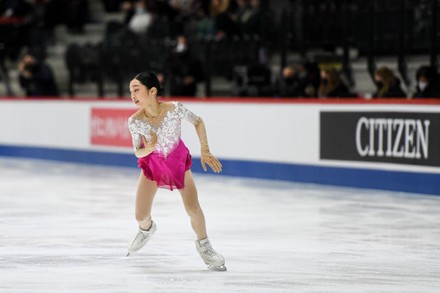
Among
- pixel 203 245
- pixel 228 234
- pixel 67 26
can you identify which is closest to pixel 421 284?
pixel 203 245

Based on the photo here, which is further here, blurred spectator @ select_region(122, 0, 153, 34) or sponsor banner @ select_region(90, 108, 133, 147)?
blurred spectator @ select_region(122, 0, 153, 34)

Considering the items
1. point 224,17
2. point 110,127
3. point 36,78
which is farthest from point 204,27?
point 36,78

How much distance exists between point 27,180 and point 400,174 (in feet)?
16.2

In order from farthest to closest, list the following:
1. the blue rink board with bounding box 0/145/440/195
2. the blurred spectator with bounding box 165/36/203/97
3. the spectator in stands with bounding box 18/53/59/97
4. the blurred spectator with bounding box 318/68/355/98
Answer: the spectator in stands with bounding box 18/53/59/97
the blurred spectator with bounding box 165/36/203/97
the blurred spectator with bounding box 318/68/355/98
the blue rink board with bounding box 0/145/440/195

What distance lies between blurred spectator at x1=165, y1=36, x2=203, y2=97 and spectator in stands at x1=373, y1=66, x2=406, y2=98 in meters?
3.60

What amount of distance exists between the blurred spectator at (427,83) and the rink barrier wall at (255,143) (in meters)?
0.27

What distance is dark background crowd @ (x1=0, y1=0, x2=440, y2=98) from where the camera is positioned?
13.6 m

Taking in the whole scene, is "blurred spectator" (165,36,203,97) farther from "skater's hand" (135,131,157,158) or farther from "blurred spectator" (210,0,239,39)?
"skater's hand" (135,131,157,158)

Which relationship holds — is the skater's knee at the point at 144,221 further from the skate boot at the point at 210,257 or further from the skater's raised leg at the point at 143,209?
the skate boot at the point at 210,257

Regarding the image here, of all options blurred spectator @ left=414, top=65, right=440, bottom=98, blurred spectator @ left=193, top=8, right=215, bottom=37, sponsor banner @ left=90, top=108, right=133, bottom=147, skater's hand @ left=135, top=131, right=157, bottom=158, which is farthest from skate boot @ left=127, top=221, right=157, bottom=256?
blurred spectator @ left=193, top=8, right=215, bottom=37

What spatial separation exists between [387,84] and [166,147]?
6.74 m

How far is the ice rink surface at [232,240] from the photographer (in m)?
6.75

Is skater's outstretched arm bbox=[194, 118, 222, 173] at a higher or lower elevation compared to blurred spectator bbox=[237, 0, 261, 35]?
lower

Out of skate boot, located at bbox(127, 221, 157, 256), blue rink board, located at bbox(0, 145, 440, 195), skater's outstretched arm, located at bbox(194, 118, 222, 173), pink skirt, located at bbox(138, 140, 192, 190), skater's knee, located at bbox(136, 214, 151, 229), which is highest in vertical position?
skater's outstretched arm, located at bbox(194, 118, 222, 173)
